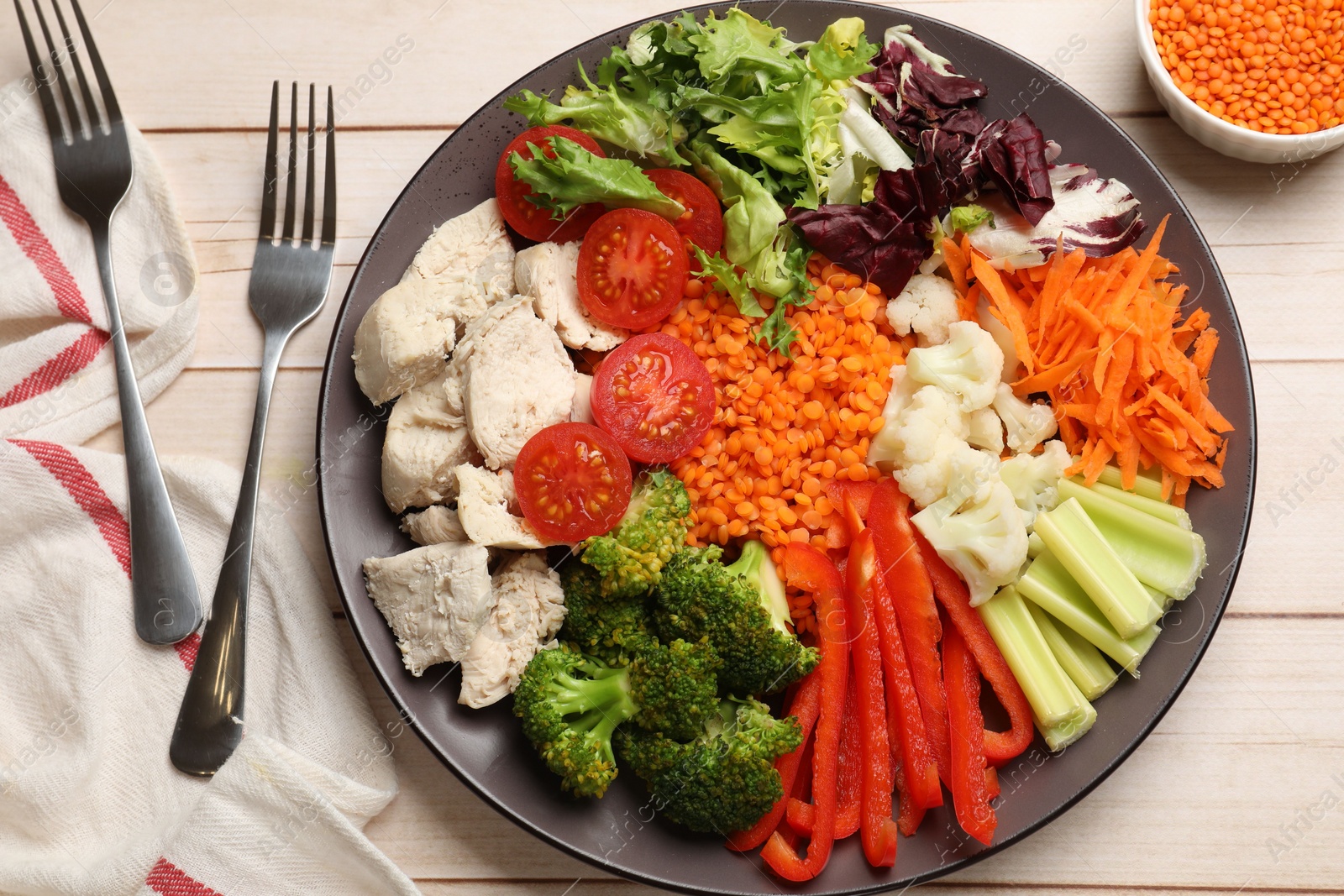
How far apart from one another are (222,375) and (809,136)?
6.83 feet

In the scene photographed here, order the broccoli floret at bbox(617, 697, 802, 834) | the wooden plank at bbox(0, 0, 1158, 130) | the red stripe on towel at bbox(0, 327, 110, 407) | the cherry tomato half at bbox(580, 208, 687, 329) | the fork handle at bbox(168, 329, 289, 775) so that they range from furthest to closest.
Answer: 1. the wooden plank at bbox(0, 0, 1158, 130)
2. the red stripe on towel at bbox(0, 327, 110, 407)
3. the fork handle at bbox(168, 329, 289, 775)
4. the cherry tomato half at bbox(580, 208, 687, 329)
5. the broccoli floret at bbox(617, 697, 802, 834)

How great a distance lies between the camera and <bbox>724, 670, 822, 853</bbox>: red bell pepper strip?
8.47ft

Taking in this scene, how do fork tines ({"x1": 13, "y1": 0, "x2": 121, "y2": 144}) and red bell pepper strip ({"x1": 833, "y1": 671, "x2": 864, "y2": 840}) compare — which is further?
fork tines ({"x1": 13, "y1": 0, "x2": 121, "y2": 144})

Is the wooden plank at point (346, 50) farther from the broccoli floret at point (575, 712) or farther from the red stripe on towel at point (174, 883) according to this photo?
the red stripe on towel at point (174, 883)

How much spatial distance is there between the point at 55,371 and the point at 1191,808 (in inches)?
155

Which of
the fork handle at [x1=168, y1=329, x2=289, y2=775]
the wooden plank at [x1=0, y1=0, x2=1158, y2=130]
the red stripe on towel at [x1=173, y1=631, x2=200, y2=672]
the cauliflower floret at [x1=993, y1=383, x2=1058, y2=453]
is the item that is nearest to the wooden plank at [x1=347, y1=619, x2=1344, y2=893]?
the fork handle at [x1=168, y1=329, x2=289, y2=775]

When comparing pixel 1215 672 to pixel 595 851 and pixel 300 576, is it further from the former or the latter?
pixel 300 576

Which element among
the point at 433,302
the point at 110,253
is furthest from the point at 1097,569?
the point at 110,253

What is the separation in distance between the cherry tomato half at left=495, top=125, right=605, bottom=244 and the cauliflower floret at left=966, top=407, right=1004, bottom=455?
128 centimetres

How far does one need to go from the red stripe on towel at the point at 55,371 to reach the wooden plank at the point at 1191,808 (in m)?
1.29

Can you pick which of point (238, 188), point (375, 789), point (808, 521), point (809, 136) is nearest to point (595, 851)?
point (375, 789)

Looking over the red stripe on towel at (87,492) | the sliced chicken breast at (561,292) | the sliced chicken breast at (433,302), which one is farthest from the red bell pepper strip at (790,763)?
the red stripe on towel at (87,492)

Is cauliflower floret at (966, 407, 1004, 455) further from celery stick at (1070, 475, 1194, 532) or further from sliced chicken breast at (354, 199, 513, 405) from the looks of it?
sliced chicken breast at (354, 199, 513, 405)

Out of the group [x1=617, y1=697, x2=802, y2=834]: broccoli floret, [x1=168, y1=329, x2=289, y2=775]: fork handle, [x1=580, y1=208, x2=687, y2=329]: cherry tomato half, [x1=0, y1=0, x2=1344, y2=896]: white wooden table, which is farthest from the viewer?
[x1=0, y1=0, x2=1344, y2=896]: white wooden table
